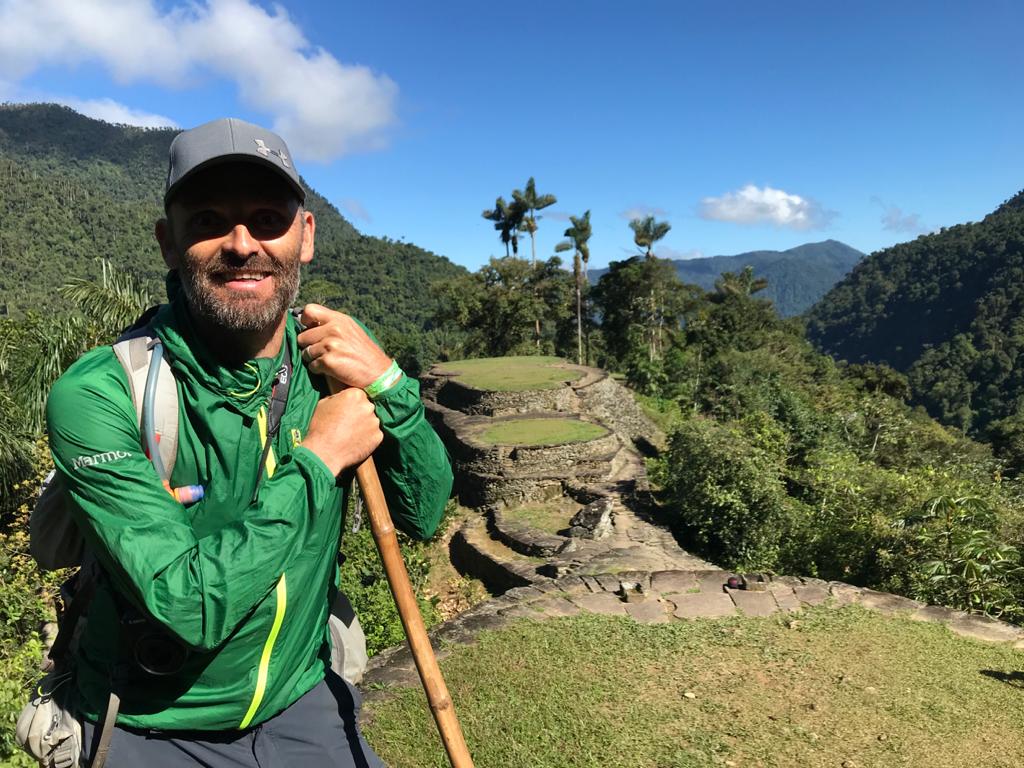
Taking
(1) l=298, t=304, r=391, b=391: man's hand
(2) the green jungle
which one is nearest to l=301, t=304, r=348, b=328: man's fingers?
(1) l=298, t=304, r=391, b=391: man's hand

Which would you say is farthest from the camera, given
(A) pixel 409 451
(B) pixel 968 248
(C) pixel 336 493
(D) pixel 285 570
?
(B) pixel 968 248

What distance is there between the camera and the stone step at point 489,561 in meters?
10.0

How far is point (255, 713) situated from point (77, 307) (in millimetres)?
10093

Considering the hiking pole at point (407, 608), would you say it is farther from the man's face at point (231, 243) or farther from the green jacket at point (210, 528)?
the man's face at point (231, 243)

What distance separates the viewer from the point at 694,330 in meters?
33.4

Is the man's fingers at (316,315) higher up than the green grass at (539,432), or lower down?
higher up

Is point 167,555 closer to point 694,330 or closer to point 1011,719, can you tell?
point 1011,719

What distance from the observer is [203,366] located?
3.89 ft

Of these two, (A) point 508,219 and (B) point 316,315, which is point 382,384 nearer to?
(B) point 316,315

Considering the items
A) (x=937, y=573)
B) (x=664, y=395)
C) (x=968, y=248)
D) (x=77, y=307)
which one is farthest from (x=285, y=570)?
(x=968, y=248)

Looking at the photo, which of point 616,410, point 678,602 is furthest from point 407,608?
point 616,410

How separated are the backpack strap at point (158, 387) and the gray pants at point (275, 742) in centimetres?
51

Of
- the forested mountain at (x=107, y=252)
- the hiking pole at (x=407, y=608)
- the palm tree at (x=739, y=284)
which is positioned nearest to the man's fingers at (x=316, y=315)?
the hiking pole at (x=407, y=608)

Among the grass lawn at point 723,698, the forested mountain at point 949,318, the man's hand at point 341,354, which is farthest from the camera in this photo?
the forested mountain at point 949,318
